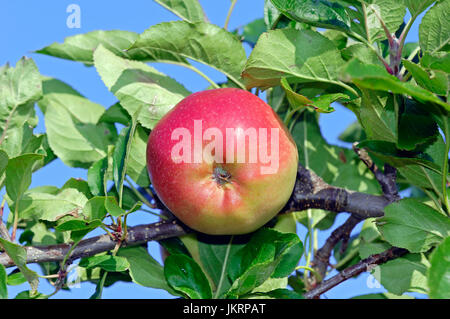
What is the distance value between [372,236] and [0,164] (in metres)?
0.98

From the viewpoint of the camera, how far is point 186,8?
1382 mm

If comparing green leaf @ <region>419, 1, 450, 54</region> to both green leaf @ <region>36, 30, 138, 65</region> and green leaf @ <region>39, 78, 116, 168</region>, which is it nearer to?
green leaf @ <region>36, 30, 138, 65</region>

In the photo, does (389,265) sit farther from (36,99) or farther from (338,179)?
(36,99)

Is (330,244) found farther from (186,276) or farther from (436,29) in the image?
(436,29)

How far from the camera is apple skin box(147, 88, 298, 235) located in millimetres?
1069

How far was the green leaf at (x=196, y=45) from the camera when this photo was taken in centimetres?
116

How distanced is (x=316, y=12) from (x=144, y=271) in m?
0.68

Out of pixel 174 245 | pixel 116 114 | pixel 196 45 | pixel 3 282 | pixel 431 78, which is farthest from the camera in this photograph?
pixel 116 114

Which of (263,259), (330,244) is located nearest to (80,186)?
(263,259)

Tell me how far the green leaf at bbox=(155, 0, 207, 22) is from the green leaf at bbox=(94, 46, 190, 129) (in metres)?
0.19

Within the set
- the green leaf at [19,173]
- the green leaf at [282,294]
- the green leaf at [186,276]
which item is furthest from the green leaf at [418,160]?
the green leaf at [19,173]

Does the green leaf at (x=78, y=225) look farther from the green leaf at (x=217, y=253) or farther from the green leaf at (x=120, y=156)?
the green leaf at (x=217, y=253)
